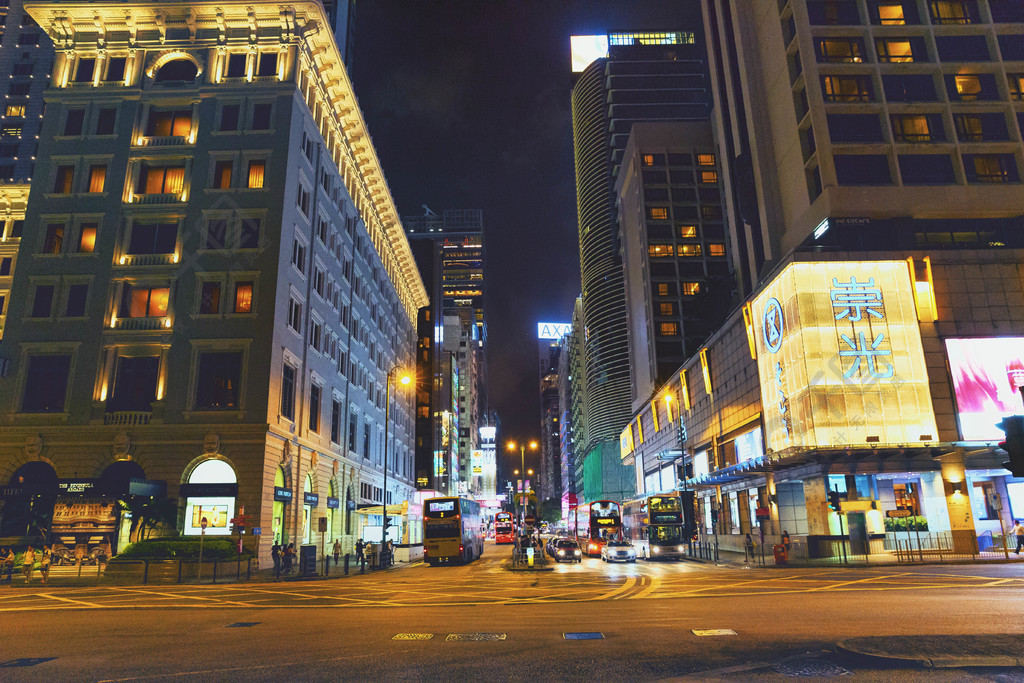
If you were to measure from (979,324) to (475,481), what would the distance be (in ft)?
493

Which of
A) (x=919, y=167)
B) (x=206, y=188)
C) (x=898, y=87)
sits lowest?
(x=206, y=188)

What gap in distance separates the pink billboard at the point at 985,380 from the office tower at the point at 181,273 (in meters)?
34.6

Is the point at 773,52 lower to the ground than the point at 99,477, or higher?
higher

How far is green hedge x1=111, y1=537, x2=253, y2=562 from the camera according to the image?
32.1 metres

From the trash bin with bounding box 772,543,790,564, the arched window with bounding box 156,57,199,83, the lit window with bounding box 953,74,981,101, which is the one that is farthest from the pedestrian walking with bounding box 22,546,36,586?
the lit window with bounding box 953,74,981,101

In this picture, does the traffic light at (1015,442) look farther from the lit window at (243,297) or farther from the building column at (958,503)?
the lit window at (243,297)

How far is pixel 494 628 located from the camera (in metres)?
13.7

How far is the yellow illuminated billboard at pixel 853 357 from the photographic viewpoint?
127 feet

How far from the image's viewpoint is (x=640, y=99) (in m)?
132

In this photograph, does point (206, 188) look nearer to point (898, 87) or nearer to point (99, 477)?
point (99, 477)

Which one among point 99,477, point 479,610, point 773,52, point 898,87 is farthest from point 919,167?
point 99,477

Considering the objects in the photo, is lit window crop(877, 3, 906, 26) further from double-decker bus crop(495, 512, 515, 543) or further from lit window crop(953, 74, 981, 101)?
double-decker bus crop(495, 512, 515, 543)

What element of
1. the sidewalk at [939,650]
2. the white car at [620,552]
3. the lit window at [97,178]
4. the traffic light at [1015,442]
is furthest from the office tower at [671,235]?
the traffic light at [1015,442]

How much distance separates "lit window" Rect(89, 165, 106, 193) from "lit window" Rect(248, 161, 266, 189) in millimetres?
9491
